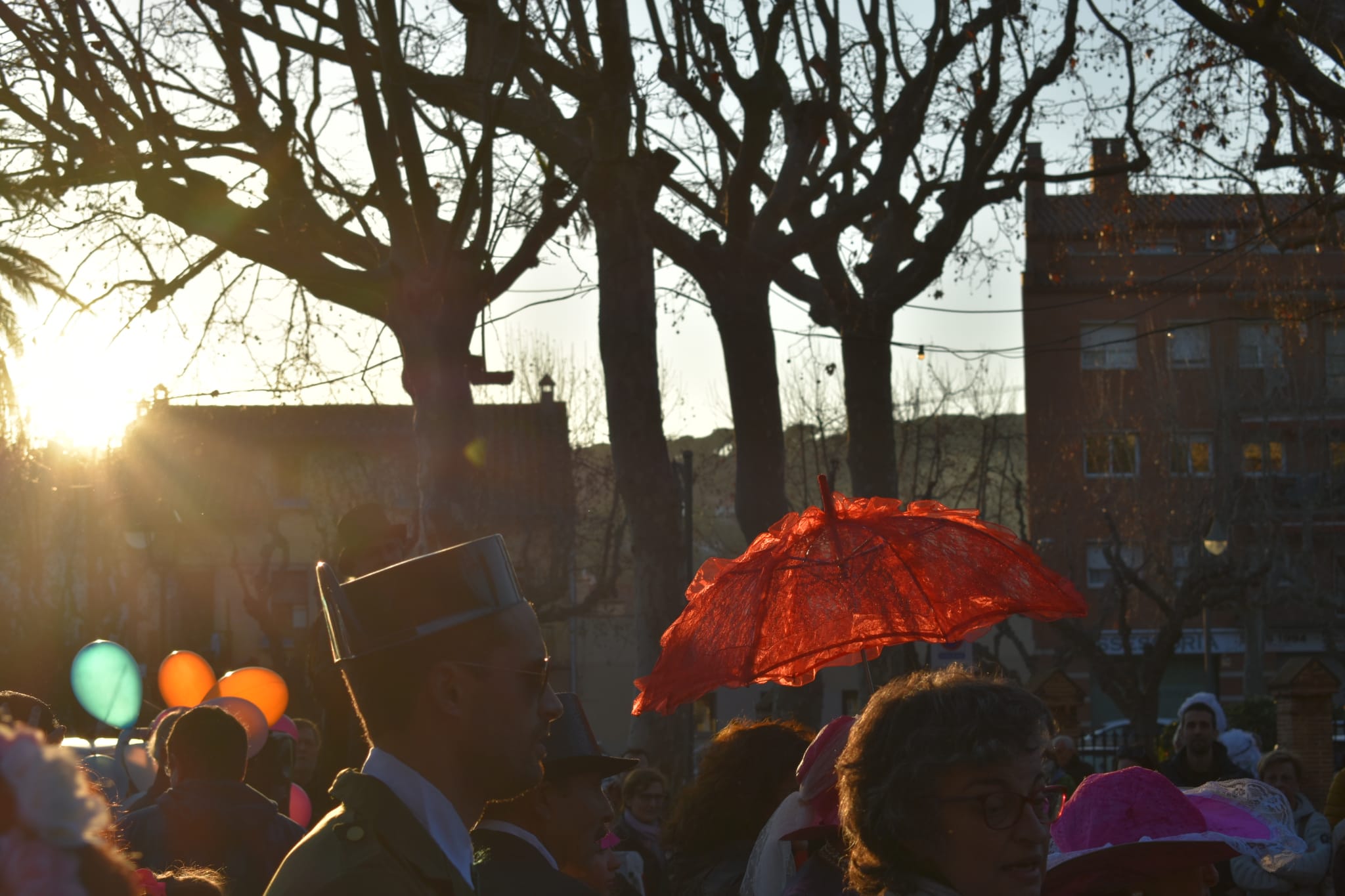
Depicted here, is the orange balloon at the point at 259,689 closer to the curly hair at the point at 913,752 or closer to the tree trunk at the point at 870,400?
the curly hair at the point at 913,752

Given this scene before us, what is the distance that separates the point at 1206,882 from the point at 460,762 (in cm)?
187

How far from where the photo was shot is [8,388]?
17078 millimetres

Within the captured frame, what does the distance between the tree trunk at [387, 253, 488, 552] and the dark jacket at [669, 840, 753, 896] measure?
21.3 ft

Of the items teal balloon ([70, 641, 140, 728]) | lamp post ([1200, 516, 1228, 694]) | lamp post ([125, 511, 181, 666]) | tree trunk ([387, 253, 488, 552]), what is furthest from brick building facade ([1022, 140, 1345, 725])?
teal balloon ([70, 641, 140, 728])

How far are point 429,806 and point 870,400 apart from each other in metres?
12.2

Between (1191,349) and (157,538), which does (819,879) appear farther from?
(1191,349)

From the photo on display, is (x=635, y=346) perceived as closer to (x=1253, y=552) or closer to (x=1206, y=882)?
(x=1206, y=882)

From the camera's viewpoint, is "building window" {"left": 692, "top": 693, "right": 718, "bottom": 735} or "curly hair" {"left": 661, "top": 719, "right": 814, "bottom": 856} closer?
"curly hair" {"left": 661, "top": 719, "right": 814, "bottom": 856}

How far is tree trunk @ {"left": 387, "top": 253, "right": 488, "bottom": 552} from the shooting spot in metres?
10.7

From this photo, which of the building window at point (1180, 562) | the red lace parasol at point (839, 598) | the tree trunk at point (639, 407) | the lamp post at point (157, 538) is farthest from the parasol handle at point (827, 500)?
the building window at point (1180, 562)

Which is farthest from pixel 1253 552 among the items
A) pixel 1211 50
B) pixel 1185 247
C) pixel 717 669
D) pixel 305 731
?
pixel 717 669

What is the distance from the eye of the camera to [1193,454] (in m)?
44.3

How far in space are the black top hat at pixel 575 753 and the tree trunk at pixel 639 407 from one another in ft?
21.7

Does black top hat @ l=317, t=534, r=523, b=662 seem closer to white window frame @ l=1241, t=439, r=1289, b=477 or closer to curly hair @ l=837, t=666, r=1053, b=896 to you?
curly hair @ l=837, t=666, r=1053, b=896
